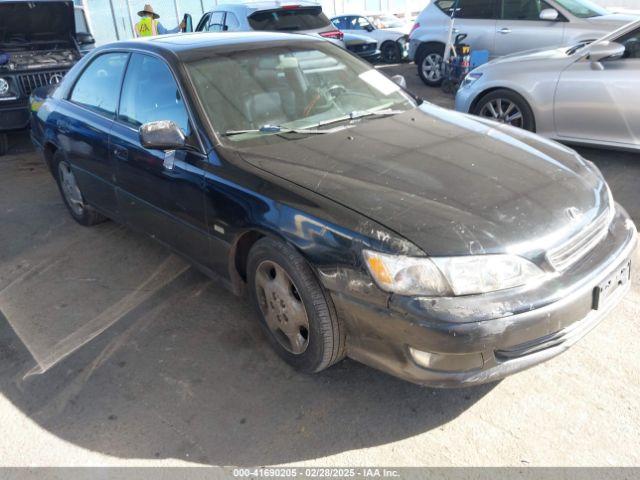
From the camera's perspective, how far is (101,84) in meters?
4.09

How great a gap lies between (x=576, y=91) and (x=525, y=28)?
3803mm

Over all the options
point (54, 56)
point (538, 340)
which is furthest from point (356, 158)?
point (54, 56)

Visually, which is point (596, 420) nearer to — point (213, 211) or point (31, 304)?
point (213, 211)

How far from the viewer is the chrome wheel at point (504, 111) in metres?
5.71

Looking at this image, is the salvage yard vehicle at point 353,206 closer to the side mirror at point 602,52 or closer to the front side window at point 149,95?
the front side window at point 149,95

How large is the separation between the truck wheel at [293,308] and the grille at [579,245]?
97 cm

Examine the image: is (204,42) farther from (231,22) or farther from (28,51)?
(231,22)

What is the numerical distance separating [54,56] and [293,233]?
6.81m

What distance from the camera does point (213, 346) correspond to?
10.4 ft

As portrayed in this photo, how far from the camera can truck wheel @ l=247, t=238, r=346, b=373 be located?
2490 mm

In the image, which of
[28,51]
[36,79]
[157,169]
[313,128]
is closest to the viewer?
[313,128]

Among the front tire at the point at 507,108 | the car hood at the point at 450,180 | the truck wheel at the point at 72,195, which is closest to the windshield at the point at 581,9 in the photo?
the front tire at the point at 507,108

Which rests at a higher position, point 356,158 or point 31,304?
point 356,158

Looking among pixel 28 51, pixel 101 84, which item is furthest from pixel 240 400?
pixel 28 51
